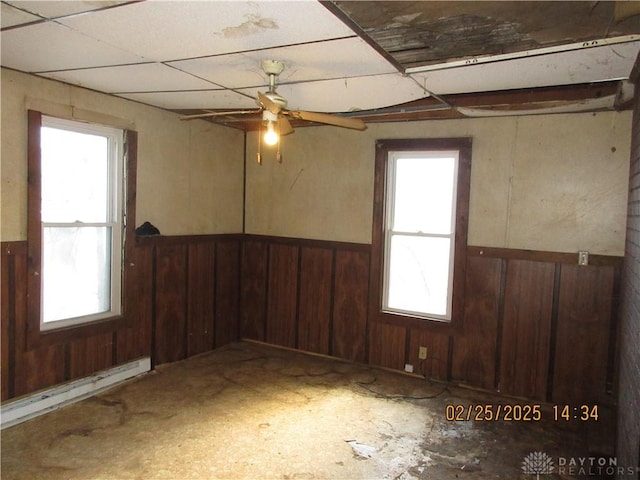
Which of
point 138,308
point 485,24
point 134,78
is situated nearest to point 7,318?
point 138,308

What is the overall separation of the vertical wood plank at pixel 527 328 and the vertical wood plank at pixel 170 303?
121 inches

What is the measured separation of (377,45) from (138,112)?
2513 millimetres

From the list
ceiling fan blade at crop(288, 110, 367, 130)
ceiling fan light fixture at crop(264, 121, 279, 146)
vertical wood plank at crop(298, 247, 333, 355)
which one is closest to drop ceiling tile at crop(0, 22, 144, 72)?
ceiling fan light fixture at crop(264, 121, 279, 146)

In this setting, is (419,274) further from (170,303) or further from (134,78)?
(134,78)

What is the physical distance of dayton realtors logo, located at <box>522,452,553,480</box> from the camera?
8.99ft

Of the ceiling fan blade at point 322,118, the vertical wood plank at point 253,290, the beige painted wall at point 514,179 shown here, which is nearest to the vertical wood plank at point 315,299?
the beige painted wall at point 514,179

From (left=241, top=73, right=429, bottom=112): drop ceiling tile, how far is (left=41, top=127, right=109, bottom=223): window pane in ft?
4.63

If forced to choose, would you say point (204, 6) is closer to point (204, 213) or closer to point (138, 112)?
point (138, 112)

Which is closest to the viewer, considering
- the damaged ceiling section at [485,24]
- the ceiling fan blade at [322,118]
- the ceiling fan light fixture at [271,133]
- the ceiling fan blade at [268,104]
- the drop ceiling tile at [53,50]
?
the damaged ceiling section at [485,24]

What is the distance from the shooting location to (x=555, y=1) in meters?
1.68

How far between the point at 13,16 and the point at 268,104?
1236 mm

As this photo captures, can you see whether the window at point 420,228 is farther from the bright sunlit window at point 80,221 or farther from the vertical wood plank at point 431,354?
the bright sunlit window at point 80,221

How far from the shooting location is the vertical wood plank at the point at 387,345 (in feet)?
13.9

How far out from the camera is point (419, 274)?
4.17 m
